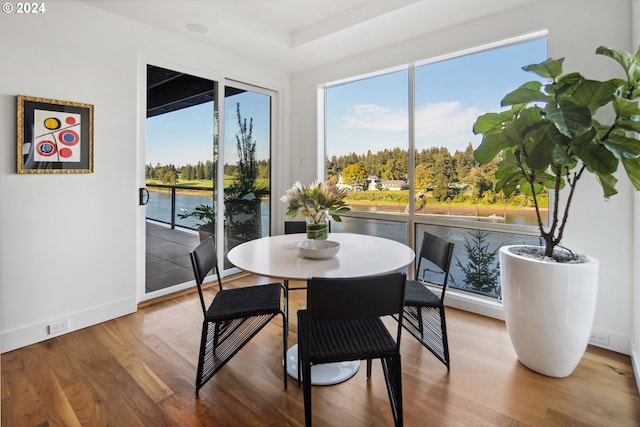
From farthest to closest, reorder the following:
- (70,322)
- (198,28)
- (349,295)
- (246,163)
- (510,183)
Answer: (246,163) < (198,28) < (70,322) < (510,183) < (349,295)

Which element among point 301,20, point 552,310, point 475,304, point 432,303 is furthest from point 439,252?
point 301,20

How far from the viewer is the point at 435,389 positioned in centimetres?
190

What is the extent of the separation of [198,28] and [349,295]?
3026 mm

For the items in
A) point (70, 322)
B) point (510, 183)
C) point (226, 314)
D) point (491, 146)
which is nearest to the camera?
point (226, 314)

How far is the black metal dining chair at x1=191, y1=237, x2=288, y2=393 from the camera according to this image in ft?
6.11

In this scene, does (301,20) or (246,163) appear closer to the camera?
(301,20)

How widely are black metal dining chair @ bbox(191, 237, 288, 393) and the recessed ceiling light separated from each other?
215 centimetres

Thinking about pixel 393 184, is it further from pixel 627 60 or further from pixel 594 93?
pixel 627 60

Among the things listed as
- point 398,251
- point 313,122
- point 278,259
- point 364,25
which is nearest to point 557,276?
point 398,251

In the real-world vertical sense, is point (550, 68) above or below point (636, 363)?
above

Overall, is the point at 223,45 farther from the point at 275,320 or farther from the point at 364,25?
the point at 275,320

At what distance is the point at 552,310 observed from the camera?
1.94 metres

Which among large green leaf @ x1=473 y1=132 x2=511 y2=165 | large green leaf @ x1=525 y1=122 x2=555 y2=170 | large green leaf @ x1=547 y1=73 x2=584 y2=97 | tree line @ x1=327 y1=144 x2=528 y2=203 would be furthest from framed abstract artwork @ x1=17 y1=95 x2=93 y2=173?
large green leaf @ x1=547 y1=73 x2=584 y2=97

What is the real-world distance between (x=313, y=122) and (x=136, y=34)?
2.12 metres
